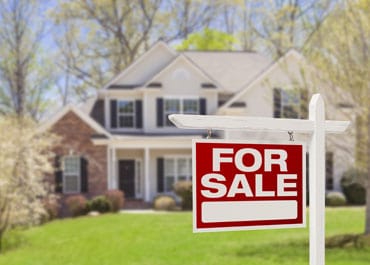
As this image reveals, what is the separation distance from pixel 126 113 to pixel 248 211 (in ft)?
72.4

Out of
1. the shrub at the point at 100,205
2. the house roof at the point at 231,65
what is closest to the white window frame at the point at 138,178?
the shrub at the point at 100,205

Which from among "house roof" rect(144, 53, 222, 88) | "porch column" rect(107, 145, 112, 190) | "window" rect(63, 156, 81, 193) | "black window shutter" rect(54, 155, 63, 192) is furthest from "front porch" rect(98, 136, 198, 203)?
"house roof" rect(144, 53, 222, 88)

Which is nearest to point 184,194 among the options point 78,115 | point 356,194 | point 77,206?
point 77,206

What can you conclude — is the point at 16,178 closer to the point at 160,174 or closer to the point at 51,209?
the point at 51,209

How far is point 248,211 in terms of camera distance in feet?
13.8

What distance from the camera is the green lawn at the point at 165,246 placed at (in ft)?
34.3

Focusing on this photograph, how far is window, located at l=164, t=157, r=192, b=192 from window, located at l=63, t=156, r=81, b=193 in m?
3.96

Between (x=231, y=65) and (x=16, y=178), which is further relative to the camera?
(x=231, y=65)

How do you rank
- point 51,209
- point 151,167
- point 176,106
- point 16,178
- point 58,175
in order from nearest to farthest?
point 16,178, point 51,209, point 58,175, point 176,106, point 151,167

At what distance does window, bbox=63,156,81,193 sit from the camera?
23922 mm

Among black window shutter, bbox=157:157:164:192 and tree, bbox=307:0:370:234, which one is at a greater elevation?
tree, bbox=307:0:370:234

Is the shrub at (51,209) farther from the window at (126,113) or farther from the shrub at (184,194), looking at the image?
the window at (126,113)

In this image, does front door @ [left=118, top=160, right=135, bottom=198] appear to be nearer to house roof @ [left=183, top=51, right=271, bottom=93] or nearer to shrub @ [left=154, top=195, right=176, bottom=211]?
shrub @ [left=154, top=195, right=176, bottom=211]

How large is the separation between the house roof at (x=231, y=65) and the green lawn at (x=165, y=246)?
1126cm
